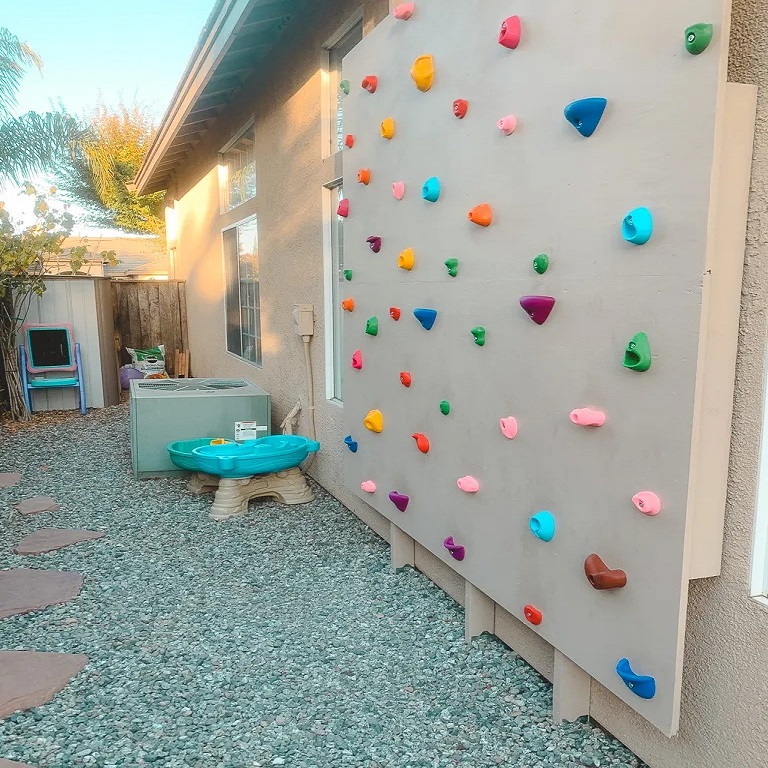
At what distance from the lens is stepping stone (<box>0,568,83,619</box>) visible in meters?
3.27

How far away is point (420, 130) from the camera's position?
9.64 feet

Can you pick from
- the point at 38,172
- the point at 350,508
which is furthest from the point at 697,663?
the point at 38,172

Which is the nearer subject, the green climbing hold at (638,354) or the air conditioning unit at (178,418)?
the green climbing hold at (638,354)

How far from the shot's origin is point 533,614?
2.30 metres

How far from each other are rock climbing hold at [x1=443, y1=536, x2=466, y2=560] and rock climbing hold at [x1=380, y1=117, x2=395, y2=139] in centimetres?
188

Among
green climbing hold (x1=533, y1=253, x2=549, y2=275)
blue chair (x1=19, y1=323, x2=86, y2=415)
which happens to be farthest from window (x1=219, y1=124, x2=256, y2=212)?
green climbing hold (x1=533, y1=253, x2=549, y2=275)

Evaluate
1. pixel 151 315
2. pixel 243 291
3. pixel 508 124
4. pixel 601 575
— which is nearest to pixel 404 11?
pixel 508 124

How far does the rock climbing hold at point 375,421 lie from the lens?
350 cm

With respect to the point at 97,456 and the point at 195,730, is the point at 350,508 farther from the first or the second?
the point at 97,456

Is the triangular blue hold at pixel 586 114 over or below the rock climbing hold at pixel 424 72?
below

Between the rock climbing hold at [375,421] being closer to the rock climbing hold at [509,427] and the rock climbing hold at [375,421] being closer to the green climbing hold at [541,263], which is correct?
the rock climbing hold at [509,427]

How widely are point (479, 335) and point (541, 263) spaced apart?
1.52 feet

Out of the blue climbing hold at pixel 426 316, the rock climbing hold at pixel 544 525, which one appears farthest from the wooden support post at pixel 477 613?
the blue climbing hold at pixel 426 316

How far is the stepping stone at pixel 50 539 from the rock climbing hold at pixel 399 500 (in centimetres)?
203
